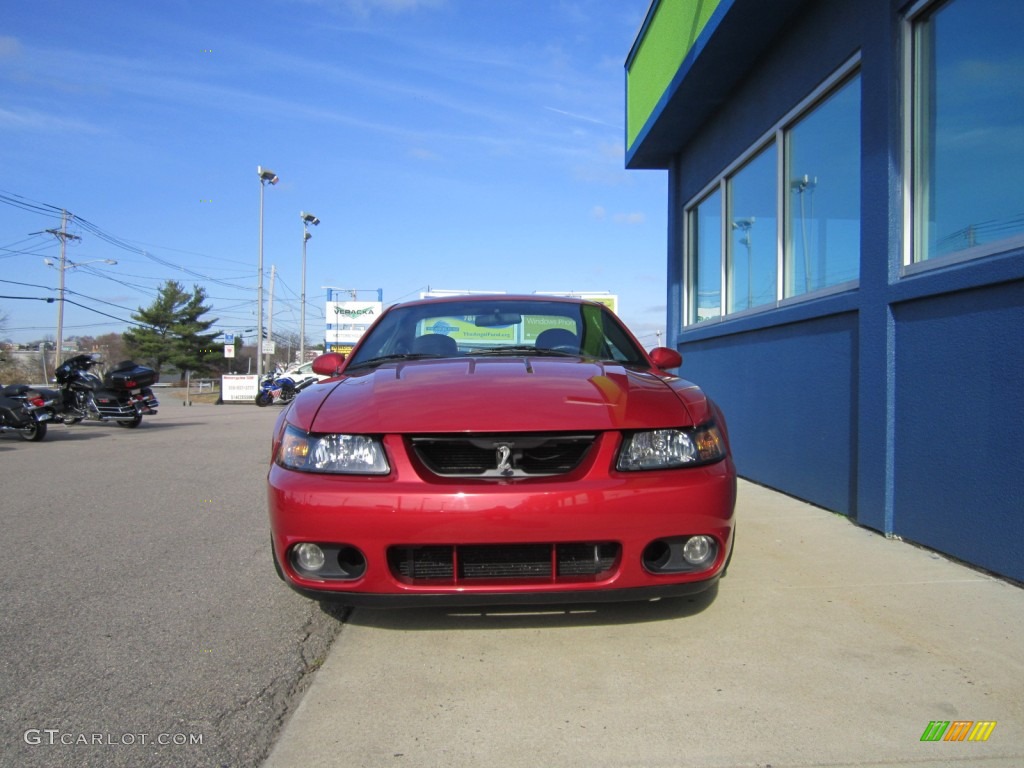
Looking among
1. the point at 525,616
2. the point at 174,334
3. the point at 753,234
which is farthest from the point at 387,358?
the point at 174,334

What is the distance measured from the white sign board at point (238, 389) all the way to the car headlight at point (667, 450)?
32.1m

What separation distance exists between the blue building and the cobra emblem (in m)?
2.40

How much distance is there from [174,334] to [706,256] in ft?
213

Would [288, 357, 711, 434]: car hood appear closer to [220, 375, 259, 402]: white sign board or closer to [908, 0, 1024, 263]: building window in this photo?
[908, 0, 1024, 263]: building window

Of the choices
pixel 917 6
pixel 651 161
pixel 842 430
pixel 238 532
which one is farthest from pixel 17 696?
pixel 651 161

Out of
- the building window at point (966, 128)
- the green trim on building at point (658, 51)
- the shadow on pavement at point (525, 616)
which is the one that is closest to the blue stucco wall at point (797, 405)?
the building window at point (966, 128)

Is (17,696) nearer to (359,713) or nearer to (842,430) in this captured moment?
(359,713)

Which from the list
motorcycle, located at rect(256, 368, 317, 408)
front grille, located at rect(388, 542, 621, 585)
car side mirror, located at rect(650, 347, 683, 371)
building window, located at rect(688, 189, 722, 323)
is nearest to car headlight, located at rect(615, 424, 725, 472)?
front grille, located at rect(388, 542, 621, 585)

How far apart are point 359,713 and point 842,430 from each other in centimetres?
376

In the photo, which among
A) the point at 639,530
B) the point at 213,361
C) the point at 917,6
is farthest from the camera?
the point at 213,361

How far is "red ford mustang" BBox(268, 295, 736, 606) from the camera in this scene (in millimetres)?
2430

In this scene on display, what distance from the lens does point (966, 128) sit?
400 centimetres

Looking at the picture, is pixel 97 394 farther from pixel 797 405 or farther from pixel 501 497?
pixel 501 497

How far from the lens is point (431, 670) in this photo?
2592 millimetres
